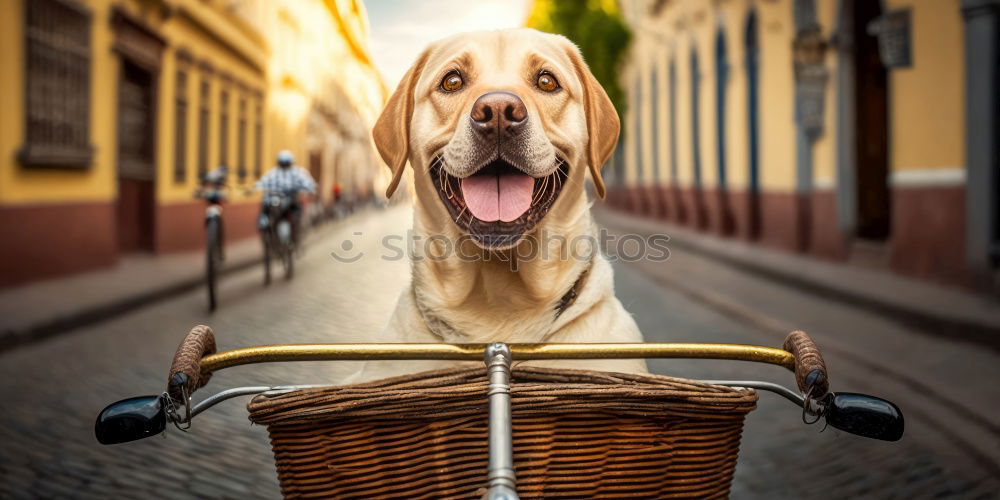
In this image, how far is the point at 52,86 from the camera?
900 centimetres

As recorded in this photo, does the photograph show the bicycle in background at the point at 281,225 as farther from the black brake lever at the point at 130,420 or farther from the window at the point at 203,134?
the black brake lever at the point at 130,420

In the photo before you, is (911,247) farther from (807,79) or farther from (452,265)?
(452,265)

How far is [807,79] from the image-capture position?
1165cm

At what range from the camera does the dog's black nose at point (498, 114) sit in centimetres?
150

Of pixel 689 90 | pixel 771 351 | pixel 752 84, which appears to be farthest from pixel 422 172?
pixel 752 84

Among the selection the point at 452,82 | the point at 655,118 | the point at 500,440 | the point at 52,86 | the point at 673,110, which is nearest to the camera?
the point at 500,440

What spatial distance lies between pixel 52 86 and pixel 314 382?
8174 mm

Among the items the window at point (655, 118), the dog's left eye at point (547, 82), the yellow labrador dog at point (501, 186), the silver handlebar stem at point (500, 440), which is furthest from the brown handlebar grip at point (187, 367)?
the window at point (655, 118)

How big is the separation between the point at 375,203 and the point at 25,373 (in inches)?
170

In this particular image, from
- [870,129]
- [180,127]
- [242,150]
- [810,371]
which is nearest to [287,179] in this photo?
[242,150]

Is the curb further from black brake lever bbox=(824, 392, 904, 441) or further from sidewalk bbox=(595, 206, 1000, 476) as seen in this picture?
black brake lever bbox=(824, 392, 904, 441)

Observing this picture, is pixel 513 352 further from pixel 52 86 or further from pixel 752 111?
pixel 52 86

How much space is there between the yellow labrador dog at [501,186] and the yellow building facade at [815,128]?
0.56 ft

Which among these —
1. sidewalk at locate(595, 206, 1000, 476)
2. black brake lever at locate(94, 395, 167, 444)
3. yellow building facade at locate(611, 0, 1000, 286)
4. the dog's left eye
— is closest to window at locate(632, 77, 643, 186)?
yellow building facade at locate(611, 0, 1000, 286)
